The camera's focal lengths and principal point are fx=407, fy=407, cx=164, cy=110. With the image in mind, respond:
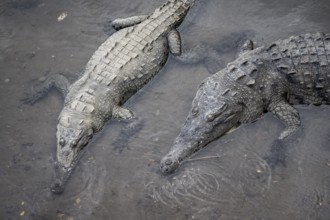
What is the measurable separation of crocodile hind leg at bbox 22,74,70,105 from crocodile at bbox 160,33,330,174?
6.15ft

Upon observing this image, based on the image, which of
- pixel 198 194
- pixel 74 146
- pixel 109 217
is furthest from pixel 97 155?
pixel 198 194

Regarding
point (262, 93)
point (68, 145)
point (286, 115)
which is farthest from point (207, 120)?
point (68, 145)

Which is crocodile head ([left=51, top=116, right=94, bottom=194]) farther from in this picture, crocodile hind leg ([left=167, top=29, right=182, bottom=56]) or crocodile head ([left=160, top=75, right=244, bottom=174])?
crocodile hind leg ([left=167, top=29, right=182, bottom=56])

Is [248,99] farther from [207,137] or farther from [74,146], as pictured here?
[74,146]

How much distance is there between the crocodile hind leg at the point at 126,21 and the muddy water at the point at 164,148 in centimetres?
22

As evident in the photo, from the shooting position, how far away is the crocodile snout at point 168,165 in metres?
4.66

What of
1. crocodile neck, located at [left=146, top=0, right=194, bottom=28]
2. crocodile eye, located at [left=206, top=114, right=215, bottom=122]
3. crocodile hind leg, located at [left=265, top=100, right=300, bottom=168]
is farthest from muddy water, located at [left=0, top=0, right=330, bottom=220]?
crocodile eye, located at [left=206, top=114, right=215, bottom=122]

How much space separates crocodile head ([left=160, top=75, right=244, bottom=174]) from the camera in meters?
4.78

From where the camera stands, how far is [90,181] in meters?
4.84

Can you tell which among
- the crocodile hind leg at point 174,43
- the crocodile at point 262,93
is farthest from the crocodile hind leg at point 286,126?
the crocodile hind leg at point 174,43

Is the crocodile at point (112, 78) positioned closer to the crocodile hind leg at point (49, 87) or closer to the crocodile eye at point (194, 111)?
the crocodile hind leg at point (49, 87)

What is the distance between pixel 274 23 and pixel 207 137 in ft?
7.44

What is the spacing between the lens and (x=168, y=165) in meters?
4.66

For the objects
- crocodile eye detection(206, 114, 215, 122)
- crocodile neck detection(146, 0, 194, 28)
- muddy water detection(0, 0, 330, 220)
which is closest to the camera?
muddy water detection(0, 0, 330, 220)
